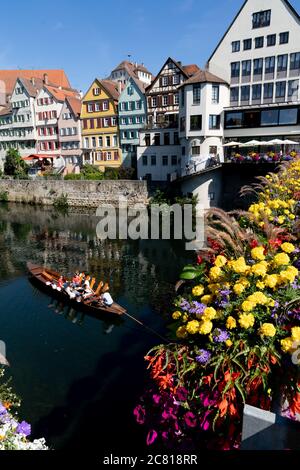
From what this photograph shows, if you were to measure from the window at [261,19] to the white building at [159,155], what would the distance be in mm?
12579

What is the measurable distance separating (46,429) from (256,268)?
334 inches

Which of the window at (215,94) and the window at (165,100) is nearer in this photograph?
the window at (215,94)

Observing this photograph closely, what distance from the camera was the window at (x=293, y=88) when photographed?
30016 millimetres

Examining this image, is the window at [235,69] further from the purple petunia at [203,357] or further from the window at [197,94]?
the purple petunia at [203,357]

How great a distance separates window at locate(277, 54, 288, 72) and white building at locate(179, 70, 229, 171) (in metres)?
4.90

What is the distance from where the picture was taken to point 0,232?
1309 inches

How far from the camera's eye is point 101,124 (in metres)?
48.0

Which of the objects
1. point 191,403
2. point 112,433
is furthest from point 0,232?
point 191,403

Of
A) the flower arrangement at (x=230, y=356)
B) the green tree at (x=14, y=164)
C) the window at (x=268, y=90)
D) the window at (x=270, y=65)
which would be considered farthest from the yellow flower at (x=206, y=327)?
the green tree at (x=14, y=164)

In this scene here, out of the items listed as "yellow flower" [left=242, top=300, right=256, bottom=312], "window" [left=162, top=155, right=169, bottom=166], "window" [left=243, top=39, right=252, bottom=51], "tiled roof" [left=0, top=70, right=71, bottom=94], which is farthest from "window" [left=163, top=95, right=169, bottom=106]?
"tiled roof" [left=0, top=70, right=71, bottom=94]

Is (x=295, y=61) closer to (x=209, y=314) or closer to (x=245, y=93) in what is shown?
(x=245, y=93)

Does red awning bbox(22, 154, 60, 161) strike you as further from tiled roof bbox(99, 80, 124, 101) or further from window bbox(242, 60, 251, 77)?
window bbox(242, 60, 251, 77)

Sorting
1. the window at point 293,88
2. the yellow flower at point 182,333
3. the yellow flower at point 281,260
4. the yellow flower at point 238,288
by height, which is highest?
the window at point 293,88

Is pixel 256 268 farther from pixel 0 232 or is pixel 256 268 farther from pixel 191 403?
pixel 0 232
